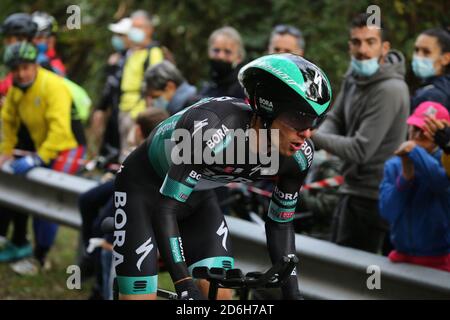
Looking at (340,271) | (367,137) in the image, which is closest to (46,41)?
(367,137)

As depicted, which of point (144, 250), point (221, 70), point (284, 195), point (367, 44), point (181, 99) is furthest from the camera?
point (221, 70)

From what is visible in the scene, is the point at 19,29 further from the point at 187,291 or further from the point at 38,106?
the point at 187,291

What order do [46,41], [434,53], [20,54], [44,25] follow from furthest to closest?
[44,25] < [46,41] < [20,54] < [434,53]

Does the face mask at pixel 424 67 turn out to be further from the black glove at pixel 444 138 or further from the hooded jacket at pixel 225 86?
the hooded jacket at pixel 225 86

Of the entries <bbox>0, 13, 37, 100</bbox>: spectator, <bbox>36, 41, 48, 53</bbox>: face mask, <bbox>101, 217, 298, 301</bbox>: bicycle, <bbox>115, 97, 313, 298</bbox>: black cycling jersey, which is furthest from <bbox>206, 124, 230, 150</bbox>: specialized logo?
<bbox>36, 41, 48, 53</bbox>: face mask

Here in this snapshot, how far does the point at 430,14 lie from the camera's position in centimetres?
895

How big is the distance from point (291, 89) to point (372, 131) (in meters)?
2.43

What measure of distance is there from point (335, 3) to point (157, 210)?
6384 mm

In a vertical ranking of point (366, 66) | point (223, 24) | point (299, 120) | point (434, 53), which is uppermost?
point (223, 24)

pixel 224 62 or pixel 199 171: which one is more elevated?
pixel 224 62

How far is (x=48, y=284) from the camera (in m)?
8.87

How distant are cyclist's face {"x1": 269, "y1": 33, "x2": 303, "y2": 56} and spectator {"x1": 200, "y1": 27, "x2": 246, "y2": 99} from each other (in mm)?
417
